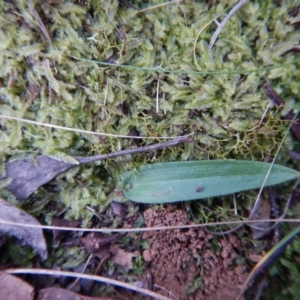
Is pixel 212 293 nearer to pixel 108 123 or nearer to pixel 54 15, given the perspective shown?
pixel 108 123

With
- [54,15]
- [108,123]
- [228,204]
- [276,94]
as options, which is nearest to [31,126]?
[108,123]

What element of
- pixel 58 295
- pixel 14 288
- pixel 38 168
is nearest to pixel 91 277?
pixel 58 295

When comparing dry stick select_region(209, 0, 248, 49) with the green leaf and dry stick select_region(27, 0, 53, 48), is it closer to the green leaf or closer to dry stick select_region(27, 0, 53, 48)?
the green leaf

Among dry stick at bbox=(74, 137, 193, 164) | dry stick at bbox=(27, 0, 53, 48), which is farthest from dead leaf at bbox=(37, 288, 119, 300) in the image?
dry stick at bbox=(27, 0, 53, 48)

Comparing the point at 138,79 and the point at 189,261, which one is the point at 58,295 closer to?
the point at 189,261

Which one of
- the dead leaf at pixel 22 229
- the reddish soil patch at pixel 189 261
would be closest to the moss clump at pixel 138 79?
the dead leaf at pixel 22 229
